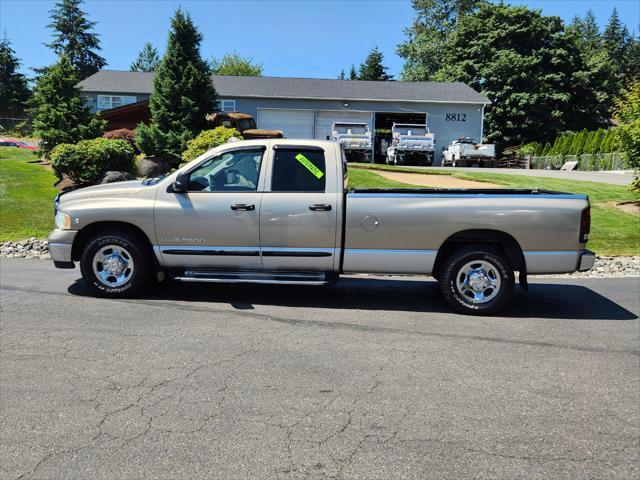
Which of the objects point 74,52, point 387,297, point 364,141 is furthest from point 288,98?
point 74,52

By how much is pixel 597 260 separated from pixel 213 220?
7627 millimetres

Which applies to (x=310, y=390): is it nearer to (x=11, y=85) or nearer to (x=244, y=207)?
(x=244, y=207)

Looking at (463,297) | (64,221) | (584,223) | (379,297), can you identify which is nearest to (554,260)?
(584,223)

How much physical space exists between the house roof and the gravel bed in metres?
25.9

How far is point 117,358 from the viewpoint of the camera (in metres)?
4.64

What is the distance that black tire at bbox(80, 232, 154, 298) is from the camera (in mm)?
6621

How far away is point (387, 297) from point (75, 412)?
4487 mm

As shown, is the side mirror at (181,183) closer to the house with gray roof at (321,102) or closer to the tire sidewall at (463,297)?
the tire sidewall at (463,297)

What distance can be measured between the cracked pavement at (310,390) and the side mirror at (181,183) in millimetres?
1396

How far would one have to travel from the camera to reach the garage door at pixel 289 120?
3578 cm

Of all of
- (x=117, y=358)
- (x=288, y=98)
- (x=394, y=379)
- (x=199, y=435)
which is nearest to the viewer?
(x=199, y=435)

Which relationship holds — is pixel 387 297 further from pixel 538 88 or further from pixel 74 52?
pixel 74 52

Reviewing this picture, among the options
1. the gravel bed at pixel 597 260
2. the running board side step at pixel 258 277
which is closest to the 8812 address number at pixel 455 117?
the gravel bed at pixel 597 260

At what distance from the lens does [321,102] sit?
3575 centimetres
